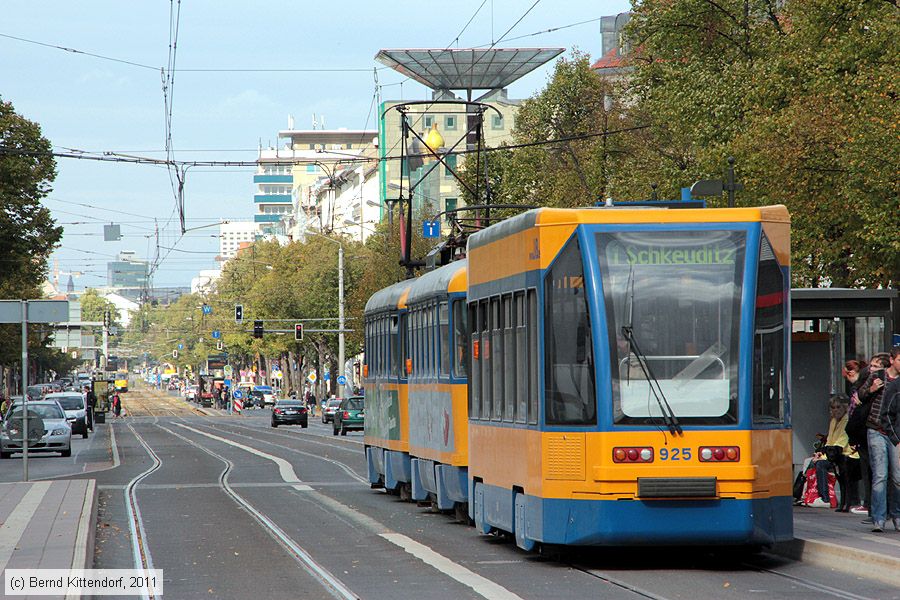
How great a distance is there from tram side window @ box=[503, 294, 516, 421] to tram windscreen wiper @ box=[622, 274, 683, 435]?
159cm

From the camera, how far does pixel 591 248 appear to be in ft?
44.0

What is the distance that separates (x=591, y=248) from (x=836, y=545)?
3075mm

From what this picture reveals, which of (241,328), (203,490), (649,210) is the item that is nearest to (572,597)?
(649,210)

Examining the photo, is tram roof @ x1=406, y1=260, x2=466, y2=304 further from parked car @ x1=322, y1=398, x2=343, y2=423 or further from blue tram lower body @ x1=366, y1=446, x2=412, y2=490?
parked car @ x1=322, y1=398, x2=343, y2=423

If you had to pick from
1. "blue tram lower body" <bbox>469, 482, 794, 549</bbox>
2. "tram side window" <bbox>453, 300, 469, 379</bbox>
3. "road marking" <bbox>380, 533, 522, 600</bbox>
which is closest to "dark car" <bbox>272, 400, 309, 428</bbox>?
"tram side window" <bbox>453, 300, 469, 379</bbox>

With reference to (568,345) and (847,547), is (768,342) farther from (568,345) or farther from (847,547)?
(847,547)

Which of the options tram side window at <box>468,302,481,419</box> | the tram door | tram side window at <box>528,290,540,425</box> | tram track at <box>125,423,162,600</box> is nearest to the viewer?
tram side window at <box>528,290,540,425</box>

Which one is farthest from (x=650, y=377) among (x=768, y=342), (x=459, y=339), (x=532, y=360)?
(x=459, y=339)

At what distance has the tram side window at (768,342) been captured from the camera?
13203 mm

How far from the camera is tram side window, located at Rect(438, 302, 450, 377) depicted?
18844mm

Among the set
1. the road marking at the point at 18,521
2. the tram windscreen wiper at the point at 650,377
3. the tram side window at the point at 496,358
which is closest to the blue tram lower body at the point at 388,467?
the road marking at the point at 18,521

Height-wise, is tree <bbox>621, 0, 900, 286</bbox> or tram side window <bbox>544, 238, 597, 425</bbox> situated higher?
tree <bbox>621, 0, 900, 286</bbox>

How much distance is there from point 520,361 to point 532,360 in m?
0.45

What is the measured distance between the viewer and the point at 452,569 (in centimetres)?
1374
